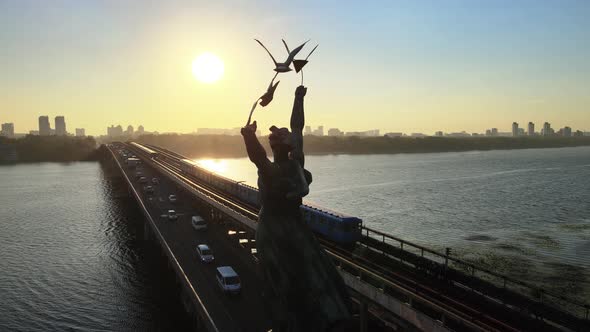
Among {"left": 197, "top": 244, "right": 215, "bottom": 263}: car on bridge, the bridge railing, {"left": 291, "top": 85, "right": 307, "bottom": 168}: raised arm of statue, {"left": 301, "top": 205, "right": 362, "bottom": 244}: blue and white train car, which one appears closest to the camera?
{"left": 291, "top": 85, "right": 307, "bottom": 168}: raised arm of statue

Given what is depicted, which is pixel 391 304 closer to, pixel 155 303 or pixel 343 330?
pixel 343 330

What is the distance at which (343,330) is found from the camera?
720 centimetres

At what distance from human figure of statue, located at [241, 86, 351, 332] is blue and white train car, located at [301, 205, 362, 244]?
27.5 metres

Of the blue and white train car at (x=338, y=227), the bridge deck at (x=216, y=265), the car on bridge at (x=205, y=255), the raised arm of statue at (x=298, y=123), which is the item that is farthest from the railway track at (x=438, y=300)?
the raised arm of statue at (x=298, y=123)

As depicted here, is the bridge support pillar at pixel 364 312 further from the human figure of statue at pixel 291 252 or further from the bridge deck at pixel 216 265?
the human figure of statue at pixel 291 252

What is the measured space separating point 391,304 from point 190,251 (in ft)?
80.0

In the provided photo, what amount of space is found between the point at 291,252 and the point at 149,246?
57.3 m

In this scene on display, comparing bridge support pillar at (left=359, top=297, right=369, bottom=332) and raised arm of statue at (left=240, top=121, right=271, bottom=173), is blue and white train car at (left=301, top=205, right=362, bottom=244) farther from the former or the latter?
raised arm of statue at (left=240, top=121, right=271, bottom=173)

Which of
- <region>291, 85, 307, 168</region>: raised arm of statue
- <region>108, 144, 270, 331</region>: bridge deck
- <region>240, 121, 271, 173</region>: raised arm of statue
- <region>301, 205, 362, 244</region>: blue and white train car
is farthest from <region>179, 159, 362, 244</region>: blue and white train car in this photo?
<region>240, 121, 271, 173</region>: raised arm of statue

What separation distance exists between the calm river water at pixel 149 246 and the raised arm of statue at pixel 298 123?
32.2m

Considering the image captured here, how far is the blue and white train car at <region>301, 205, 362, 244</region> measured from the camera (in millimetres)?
37469

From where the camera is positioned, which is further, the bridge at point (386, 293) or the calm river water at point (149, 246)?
the calm river water at point (149, 246)

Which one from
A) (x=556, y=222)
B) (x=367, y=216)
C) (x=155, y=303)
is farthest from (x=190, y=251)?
(x=556, y=222)

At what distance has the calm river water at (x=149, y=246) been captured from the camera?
1587 inches
